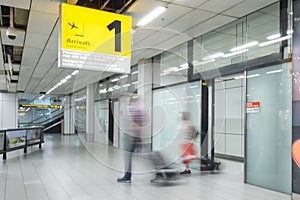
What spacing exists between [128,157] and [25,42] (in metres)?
3.92

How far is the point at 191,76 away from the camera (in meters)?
6.18

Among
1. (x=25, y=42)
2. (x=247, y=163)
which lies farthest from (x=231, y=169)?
(x=25, y=42)

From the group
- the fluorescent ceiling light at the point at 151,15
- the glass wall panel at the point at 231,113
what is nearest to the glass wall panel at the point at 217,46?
the glass wall panel at the point at 231,113

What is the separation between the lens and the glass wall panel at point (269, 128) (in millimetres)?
Answer: 3916

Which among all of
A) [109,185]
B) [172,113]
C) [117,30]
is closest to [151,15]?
[117,30]

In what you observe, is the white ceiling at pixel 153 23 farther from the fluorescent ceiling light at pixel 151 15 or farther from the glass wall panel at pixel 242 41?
the glass wall panel at pixel 242 41

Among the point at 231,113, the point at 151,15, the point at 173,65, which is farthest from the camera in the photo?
the point at 231,113

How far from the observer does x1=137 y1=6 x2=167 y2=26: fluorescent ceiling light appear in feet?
14.7

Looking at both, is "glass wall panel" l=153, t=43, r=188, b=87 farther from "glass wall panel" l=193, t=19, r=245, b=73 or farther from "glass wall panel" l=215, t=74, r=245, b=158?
"glass wall panel" l=215, t=74, r=245, b=158

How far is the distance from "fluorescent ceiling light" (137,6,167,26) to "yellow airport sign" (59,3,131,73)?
899 mm

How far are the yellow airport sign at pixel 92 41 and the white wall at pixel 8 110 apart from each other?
16737 mm

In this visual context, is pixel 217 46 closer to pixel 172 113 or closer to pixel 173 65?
pixel 173 65

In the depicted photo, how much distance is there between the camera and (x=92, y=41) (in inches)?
142

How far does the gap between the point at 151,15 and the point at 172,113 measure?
1828mm
